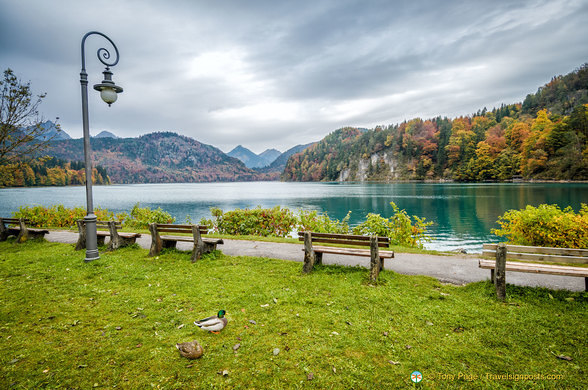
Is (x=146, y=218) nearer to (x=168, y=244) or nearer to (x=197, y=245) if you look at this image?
(x=168, y=244)

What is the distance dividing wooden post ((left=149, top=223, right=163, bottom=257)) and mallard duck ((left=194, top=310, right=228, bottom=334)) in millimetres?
5717

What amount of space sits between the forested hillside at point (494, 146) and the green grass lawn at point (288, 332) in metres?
97.1

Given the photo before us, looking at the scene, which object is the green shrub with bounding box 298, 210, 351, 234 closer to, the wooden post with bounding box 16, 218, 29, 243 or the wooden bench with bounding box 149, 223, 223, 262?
the wooden bench with bounding box 149, 223, 223, 262

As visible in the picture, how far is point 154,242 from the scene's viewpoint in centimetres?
925

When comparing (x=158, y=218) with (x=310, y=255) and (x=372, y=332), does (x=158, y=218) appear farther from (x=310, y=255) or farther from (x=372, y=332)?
(x=372, y=332)

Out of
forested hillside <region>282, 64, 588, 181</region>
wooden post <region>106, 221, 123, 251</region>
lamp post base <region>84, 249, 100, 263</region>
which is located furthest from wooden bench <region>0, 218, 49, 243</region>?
forested hillside <region>282, 64, 588, 181</region>

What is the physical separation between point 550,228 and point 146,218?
20.2 metres

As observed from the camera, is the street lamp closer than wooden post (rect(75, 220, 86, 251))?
Yes

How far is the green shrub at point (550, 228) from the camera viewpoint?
367 inches

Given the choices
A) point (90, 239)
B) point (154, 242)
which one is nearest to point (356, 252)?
point (154, 242)

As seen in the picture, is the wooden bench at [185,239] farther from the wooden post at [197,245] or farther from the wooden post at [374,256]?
the wooden post at [374,256]

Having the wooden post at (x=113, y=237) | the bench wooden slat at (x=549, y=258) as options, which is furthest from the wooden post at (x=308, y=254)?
the wooden post at (x=113, y=237)

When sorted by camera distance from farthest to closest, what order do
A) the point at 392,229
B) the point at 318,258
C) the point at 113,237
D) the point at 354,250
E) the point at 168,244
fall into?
the point at 392,229
the point at 113,237
the point at 168,244
the point at 318,258
the point at 354,250

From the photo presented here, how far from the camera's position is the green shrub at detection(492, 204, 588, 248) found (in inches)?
367
